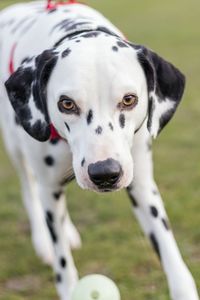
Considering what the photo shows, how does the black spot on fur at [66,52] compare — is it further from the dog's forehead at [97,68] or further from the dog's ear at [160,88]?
the dog's ear at [160,88]

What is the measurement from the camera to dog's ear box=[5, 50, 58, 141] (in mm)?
3994

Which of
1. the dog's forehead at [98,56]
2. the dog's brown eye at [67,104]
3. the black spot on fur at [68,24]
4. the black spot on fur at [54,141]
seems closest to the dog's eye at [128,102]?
the dog's forehead at [98,56]

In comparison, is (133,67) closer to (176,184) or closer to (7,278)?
(7,278)

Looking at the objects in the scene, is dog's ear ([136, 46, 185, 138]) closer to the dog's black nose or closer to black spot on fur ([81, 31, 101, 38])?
black spot on fur ([81, 31, 101, 38])

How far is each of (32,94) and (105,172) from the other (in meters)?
0.70

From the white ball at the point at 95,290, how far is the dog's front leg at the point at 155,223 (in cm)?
42

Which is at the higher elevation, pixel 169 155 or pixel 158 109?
pixel 158 109

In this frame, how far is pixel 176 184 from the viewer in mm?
6855

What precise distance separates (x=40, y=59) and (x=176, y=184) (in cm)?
312

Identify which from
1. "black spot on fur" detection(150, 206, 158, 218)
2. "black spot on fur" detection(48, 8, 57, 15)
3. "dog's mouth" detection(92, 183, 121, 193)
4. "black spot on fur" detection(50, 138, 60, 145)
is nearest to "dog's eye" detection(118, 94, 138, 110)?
"dog's mouth" detection(92, 183, 121, 193)

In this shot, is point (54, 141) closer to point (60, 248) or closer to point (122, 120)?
A: point (122, 120)

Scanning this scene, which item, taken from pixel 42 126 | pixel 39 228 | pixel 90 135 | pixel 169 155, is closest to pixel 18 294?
pixel 39 228

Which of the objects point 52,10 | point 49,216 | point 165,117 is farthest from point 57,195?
point 52,10

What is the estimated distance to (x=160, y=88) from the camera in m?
4.02
